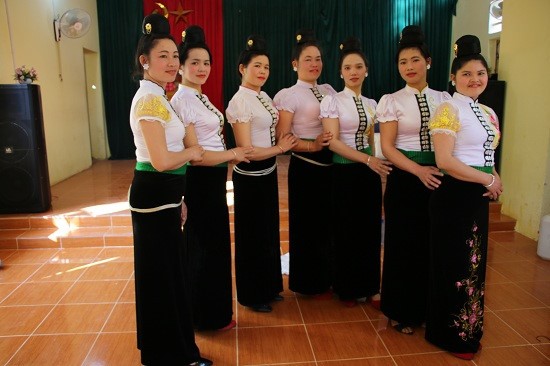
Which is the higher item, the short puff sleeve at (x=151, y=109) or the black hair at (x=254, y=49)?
the black hair at (x=254, y=49)

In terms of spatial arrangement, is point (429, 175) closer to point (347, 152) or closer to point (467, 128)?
point (467, 128)

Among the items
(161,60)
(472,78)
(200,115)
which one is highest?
(161,60)

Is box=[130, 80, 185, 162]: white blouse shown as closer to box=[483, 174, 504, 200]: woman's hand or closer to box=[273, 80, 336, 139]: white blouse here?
box=[273, 80, 336, 139]: white blouse

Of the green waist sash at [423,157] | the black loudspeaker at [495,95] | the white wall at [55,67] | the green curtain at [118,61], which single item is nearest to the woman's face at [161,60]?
the green waist sash at [423,157]

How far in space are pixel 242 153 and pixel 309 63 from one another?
2.54 feet

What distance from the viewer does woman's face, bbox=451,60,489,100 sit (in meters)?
2.22

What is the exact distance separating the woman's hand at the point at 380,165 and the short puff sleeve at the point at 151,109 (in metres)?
1.26

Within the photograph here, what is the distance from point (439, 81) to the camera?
9500 millimetres

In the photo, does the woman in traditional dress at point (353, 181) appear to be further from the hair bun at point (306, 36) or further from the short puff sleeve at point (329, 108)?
the hair bun at point (306, 36)

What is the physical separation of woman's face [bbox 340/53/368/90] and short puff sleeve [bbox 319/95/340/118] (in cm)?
15

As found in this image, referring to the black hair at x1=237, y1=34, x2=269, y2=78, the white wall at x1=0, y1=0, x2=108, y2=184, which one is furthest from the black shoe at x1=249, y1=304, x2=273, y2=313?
the white wall at x1=0, y1=0, x2=108, y2=184

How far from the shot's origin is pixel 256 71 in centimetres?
273

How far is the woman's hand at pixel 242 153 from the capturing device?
2515 millimetres

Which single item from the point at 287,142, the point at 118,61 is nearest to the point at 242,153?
the point at 287,142
